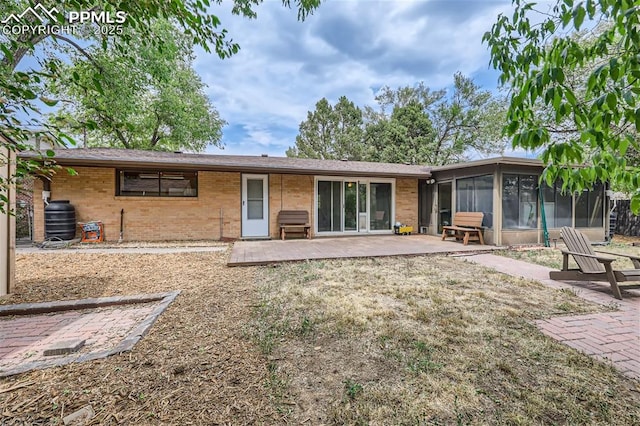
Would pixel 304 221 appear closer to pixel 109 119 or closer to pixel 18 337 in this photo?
pixel 18 337

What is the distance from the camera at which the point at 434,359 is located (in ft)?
8.14

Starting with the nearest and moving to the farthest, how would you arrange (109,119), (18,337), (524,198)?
(109,119), (18,337), (524,198)

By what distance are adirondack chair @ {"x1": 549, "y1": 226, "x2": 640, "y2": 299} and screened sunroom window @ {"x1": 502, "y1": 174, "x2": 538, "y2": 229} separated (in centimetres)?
366

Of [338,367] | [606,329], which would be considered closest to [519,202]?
[606,329]

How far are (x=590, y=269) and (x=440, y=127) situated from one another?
69.6ft

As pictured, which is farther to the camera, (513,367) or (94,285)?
(94,285)

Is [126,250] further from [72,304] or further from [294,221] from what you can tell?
[294,221]

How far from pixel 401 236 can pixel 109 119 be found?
10.2 meters

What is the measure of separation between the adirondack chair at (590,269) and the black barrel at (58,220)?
38.4 ft

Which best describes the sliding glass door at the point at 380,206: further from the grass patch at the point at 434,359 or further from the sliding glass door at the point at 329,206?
the grass patch at the point at 434,359

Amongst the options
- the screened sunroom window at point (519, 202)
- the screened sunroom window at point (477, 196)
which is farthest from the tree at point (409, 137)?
the screened sunroom window at point (519, 202)

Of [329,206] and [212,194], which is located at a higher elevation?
[212,194]

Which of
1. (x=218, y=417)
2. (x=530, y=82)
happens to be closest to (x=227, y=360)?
(x=218, y=417)

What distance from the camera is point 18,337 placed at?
2924mm
